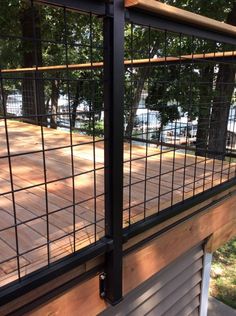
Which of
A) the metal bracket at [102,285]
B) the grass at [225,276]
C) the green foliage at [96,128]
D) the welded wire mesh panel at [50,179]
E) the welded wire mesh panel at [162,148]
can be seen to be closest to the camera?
the welded wire mesh panel at [50,179]

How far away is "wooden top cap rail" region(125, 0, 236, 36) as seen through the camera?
50.9 inches

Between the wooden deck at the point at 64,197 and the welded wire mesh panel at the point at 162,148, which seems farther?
the welded wire mesh panel at the point at 162,148

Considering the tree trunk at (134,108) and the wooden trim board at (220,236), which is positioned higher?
the tree trunk at (134,108)

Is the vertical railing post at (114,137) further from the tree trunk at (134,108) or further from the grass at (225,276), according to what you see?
the grass at (225,276)

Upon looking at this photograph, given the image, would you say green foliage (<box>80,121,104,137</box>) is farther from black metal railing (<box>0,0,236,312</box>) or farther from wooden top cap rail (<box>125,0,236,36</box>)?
wooden top cap rail (<box>125,0,236,36</box>)

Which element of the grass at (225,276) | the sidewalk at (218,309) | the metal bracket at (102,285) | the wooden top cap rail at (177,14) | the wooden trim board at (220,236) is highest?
the wooden top cap rail at (177,14)

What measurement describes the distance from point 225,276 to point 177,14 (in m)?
4.41

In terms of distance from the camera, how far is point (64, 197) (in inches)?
79.2

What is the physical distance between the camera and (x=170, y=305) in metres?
2.58

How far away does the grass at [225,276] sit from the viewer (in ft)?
14.1

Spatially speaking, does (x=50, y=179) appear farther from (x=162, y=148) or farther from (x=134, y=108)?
(x=134, y=108)

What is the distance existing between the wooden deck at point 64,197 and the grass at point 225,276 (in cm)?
236

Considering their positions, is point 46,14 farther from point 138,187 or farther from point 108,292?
point 108,292

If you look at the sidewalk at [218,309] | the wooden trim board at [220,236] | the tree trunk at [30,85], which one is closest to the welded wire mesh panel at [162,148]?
the wooden trim board at [220,236]
